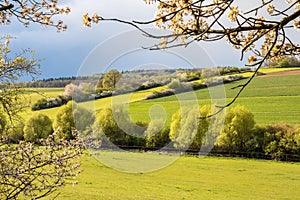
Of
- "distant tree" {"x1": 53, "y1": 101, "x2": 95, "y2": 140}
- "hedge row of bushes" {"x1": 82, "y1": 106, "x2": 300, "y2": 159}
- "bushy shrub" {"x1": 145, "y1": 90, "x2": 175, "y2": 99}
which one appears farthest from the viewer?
"bushy shrub" {"x1": 145, "y1": 90, "x2": 175, "y2": 99}

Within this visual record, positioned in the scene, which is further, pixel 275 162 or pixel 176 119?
pixel 176 119

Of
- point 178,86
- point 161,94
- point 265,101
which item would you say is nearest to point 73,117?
point 178,86

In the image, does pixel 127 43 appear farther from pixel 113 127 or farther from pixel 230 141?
pixel 113 127

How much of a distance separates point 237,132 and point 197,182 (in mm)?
15020

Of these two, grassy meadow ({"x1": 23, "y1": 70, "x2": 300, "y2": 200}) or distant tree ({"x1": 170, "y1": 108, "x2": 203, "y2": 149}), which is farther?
distant tree ({"x1": 170, "y1": 108, "x2": 203, "y2": 149})

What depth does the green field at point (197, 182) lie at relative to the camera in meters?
26.1

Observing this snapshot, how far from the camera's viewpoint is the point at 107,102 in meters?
63.7

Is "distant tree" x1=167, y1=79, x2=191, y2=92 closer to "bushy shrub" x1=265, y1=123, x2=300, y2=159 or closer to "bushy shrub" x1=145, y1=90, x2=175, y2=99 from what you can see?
"bushy shrub" x1=145, y1=90, x2=175, y2=99

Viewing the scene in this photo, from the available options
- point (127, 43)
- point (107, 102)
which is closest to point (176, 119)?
point (107, 102)

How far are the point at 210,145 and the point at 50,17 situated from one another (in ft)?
139

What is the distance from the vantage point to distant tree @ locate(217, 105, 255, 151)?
4456 centimetres

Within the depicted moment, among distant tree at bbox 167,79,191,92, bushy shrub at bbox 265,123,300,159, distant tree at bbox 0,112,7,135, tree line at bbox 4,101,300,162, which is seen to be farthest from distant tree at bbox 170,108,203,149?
distant tree at bbox 0,112,7,135

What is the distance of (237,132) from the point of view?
44938 millimetres

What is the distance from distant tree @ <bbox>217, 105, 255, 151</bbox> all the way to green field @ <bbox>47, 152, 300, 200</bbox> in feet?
9.72
